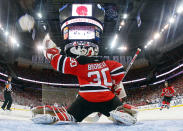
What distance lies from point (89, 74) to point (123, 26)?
10263 millimetres

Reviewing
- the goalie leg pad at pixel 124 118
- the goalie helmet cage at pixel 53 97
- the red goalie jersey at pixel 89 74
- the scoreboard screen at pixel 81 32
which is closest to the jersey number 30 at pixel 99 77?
the red goalie jersey at pixel 89 74

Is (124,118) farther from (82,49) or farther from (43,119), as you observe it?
(82,49)

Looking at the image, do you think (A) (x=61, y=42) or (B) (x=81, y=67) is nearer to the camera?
(B) (x=81, y=67)

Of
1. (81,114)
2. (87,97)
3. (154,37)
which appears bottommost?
(81,114)

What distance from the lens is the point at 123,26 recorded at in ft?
37.2

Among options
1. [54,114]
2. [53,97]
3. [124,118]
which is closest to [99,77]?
[124,118]

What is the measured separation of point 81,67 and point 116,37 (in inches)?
465

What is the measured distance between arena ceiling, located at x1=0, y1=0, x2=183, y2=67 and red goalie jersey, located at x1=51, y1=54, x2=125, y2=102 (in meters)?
7.24

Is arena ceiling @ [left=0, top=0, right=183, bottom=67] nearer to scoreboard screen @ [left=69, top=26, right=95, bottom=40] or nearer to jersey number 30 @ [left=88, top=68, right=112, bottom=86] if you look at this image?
scoreboard screen @ [left=69, top=26, right=95, bottom=40]

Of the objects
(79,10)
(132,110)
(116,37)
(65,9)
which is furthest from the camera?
(116,37)

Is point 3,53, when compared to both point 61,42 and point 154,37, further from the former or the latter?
point 154,37

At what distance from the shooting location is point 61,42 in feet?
46.3

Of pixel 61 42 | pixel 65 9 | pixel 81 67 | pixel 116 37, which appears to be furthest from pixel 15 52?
pixel 81 67

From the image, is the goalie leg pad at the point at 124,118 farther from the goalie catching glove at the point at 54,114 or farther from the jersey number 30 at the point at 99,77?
the goalie catching glove at the point at 54,114
